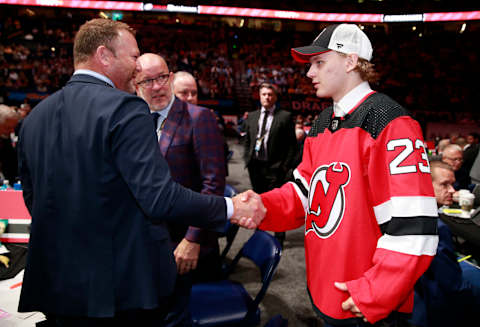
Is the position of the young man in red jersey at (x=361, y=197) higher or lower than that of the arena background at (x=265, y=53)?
lower

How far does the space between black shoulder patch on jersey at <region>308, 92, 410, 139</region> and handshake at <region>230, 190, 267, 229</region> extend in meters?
0.57

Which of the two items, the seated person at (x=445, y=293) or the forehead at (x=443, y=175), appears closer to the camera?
the seated person at (x=445, y=293)

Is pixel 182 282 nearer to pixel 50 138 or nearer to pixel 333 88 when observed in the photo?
pixel 50 138

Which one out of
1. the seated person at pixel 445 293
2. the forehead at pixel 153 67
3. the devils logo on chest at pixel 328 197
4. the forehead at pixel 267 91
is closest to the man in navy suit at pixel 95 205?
the devils logo on chest at pixel 328 197

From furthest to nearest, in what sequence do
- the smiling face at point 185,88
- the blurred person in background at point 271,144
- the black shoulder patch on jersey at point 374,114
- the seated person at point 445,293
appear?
the blurred person in background at point 271,144 → the smiling face at point 185,88 → the seated person at point 445,293 → the black shoulder patch on jersey at point 374,114

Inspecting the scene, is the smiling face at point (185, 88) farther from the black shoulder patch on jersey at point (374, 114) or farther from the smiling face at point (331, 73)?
the black shoulder patch on jersey at point (374, 114)

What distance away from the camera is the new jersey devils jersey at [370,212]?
3.82ft

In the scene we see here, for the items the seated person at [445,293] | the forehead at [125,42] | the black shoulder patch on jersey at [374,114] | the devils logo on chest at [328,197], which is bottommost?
the seated person at [445,293]

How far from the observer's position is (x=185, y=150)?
2057mm

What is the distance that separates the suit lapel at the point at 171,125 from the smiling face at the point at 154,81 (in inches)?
3.2

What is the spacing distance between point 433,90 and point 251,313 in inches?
716

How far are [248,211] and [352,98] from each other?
0.72 m

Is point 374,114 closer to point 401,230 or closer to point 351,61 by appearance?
point 351,61

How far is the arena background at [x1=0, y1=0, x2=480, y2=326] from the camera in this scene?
586 inches
